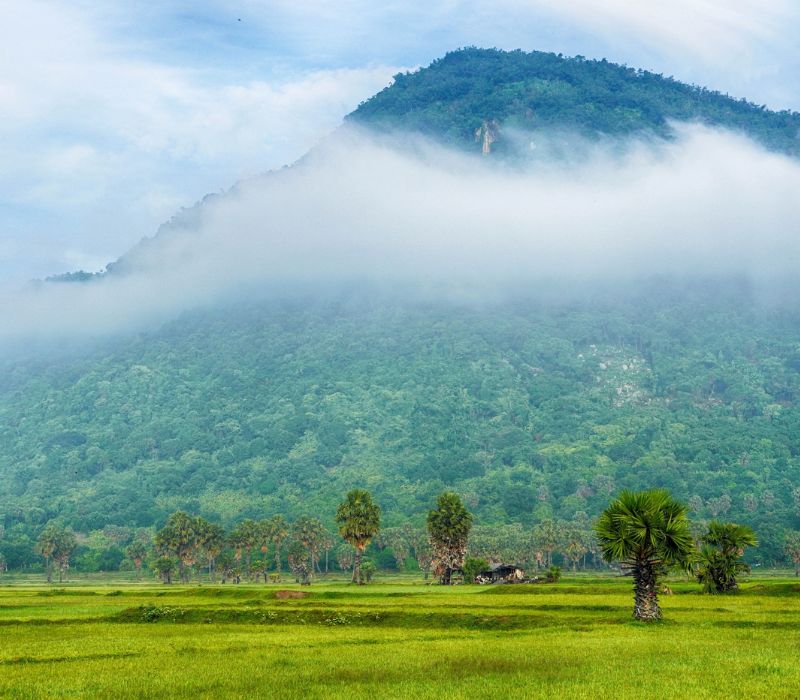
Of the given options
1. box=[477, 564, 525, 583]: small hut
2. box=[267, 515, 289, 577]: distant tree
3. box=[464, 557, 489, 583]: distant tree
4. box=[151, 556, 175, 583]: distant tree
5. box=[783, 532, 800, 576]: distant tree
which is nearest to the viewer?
box=[477, 564, 525, 583]: small hut

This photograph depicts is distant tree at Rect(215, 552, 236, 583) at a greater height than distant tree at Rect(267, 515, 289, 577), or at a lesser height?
lesser

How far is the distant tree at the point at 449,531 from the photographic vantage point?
138 metres

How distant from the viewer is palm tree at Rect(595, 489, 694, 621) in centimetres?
5691

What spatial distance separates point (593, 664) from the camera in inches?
1537

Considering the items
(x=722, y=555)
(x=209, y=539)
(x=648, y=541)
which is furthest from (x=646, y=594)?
(x=209, y=539)

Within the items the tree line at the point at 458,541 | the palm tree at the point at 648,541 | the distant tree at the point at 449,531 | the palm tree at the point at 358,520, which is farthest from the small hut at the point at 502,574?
the palm tree at the point at 648,541

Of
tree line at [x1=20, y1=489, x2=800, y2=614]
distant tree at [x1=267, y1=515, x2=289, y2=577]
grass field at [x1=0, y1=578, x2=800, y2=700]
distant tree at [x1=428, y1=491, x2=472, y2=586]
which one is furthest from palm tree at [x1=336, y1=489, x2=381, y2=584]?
distant tree at [x1=267, y1=515, x2=289, y2=577]

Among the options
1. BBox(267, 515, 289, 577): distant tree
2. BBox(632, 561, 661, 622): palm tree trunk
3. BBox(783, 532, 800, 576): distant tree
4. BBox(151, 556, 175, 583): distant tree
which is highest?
BBox(267, 515, 289, 577): distant tree

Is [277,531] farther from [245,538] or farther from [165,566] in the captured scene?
[165,566]

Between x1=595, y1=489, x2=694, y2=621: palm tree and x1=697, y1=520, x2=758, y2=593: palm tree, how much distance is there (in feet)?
88.1

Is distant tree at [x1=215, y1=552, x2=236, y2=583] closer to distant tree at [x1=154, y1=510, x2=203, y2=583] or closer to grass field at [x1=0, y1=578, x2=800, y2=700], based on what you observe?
distant tree at [x1=154, y1=510, x2=203, y2=583]

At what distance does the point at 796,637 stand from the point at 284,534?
15304cm

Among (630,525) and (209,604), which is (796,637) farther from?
(209,604)

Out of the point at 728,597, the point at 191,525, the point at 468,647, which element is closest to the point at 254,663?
the point at 468,647
